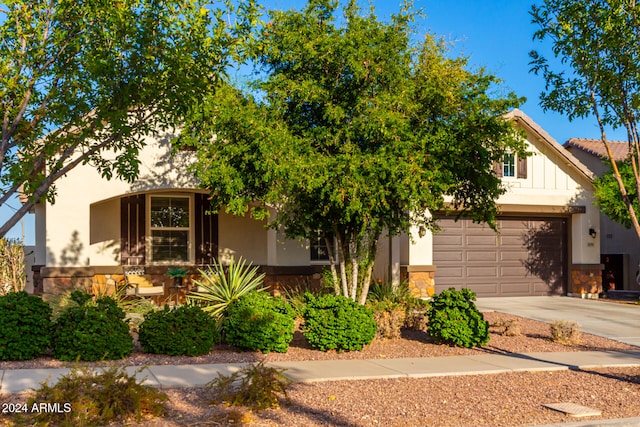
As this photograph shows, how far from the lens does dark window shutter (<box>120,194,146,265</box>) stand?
58.3 feet

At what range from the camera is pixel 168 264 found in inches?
715

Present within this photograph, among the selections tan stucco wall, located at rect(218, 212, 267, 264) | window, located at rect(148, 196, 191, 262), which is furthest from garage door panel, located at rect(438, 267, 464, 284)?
window, located at rect(148, 196, 191, 262)

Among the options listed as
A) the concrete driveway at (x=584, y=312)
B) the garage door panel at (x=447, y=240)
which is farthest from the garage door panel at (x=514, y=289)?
the garage door panel at (x=447, y=240)

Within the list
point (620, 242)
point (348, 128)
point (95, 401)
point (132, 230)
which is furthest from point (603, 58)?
point (620, 242)

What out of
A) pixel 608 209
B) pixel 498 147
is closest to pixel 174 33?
pixel 498 147

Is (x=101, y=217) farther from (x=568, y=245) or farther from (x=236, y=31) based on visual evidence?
(x=568, y=245)

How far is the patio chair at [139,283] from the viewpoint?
1625 cm

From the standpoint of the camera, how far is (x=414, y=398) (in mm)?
8141

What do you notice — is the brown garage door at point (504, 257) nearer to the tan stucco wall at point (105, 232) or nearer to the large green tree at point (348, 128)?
the large green tree at point (348, 128)

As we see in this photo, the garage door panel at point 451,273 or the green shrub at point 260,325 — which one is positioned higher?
the garage door panel at point 451,273

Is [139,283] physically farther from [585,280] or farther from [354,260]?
[585,280]

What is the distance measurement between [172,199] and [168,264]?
1.71 m

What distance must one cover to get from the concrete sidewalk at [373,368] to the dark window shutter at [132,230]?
869cm

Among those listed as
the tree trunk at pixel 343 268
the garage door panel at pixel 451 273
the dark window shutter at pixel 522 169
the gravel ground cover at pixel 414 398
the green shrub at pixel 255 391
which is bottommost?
the gravel ground cover at pixel 414 398
